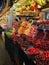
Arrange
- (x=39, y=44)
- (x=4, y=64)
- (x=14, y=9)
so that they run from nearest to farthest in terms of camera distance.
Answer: (x=39, y=44) → (x=4, y=64) → (x=14, y=9)

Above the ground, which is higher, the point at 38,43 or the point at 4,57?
the point at 38,43

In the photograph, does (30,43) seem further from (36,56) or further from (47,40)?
(36,56)

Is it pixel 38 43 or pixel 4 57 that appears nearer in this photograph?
pixel 38 43

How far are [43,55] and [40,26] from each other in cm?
88

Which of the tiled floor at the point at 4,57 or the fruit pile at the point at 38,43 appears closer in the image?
the fruit pile at the point at 38,43

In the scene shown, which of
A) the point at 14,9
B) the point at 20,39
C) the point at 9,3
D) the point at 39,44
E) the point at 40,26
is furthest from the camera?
the point at 9,3

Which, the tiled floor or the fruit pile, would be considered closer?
the fruit pile

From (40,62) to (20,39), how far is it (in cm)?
142

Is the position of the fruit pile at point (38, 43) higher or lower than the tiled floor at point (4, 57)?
higher

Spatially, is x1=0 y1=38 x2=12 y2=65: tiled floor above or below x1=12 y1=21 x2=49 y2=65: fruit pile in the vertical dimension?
below

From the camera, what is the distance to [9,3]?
1066cm

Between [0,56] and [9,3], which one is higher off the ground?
[9,3]

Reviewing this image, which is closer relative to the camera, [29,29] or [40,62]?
[40,62]

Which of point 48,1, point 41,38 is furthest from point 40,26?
point 48,1
